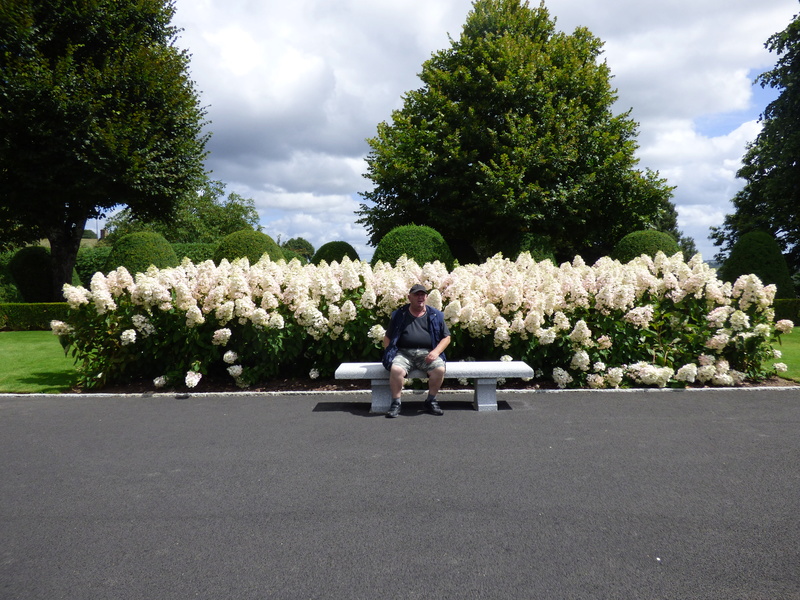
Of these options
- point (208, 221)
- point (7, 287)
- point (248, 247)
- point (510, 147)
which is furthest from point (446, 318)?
point (208, 221)

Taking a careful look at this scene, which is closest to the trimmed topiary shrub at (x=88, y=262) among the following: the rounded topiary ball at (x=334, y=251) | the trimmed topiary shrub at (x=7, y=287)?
the trimmed topiary shrub at (x=7, y=287)

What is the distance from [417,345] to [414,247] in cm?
834

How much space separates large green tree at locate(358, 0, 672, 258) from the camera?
20.1 metres

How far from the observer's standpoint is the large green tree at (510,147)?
20125mm

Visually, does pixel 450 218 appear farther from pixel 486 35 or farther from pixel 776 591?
pixel 776 591

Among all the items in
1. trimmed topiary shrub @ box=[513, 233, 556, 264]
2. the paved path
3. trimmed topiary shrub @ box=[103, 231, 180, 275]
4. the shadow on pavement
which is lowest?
the paved path

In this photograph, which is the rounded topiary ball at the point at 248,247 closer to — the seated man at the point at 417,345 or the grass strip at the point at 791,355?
the seated man at the point at 417,345

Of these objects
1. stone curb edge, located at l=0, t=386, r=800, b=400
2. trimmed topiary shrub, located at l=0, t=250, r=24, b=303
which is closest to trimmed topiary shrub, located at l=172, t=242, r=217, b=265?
trimmed topiary shrub, located at l=0, t=250, r=24, b=303

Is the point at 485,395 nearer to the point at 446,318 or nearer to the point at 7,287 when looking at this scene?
the point at 446,318

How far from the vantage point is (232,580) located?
2857mm

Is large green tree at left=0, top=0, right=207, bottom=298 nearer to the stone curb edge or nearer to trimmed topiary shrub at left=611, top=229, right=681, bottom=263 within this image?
the stone curb edge

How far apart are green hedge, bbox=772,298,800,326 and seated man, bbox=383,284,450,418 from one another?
44.5 ft

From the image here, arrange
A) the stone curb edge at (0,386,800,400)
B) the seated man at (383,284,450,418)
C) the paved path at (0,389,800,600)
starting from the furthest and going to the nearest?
1. the stone curb edge at (0,386,800,400)
2. the seated man at (383,284,450,418)
3. the paved path at (0,389,800,600)

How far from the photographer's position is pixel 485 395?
646 centimetres
